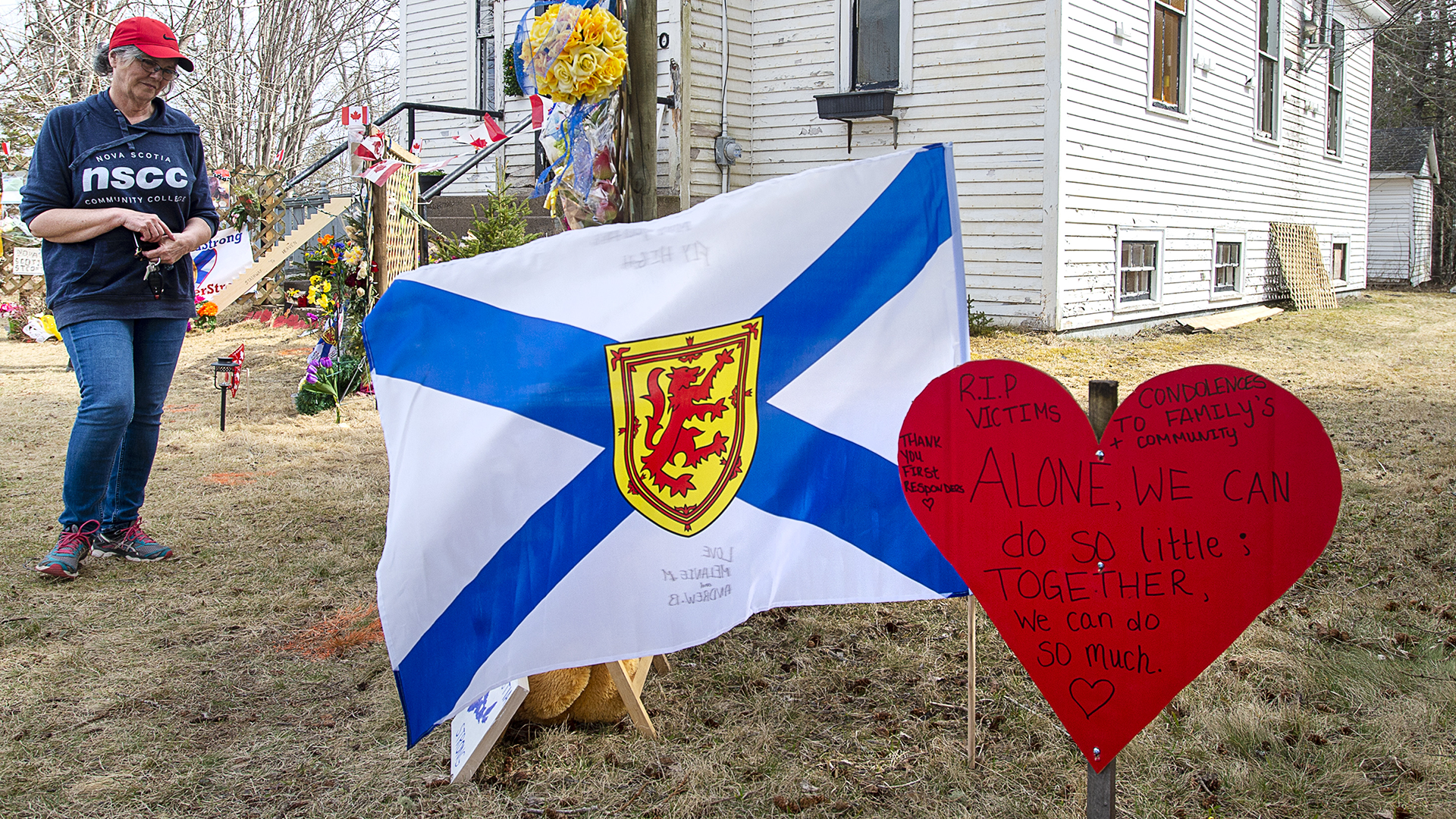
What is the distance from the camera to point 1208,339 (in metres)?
11.0

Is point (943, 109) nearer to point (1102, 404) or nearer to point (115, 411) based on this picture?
point (115, 411)

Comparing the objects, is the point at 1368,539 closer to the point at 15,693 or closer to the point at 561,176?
the point at 561,176

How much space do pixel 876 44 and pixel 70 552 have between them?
908cm

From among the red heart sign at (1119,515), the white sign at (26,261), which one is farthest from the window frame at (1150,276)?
the white sign at (26,261)

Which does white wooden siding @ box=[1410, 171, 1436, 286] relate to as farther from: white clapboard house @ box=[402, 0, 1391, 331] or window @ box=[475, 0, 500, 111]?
window @ box=[475, 0, 500, 111]

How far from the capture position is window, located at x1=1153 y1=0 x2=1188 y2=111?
11.5 metres

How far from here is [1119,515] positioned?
1757 millimetres

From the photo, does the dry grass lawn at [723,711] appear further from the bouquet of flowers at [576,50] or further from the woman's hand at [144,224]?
the bouquet of flowers at [576,50]

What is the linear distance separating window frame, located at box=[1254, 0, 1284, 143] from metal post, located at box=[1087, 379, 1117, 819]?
1477 centimetres

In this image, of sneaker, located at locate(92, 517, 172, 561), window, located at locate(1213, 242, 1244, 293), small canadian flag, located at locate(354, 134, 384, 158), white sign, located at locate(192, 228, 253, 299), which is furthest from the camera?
window, located at locate(1213, 242, 1244, 293)

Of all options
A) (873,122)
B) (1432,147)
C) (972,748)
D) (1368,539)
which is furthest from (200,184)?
(1432,147)

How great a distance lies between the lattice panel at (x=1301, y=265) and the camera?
15188mm

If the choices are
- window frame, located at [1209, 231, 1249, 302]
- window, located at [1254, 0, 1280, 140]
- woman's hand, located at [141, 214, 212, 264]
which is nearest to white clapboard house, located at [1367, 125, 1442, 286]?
window, located at [1254, 0, 1280, 140]

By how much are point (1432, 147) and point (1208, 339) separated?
20405mm
